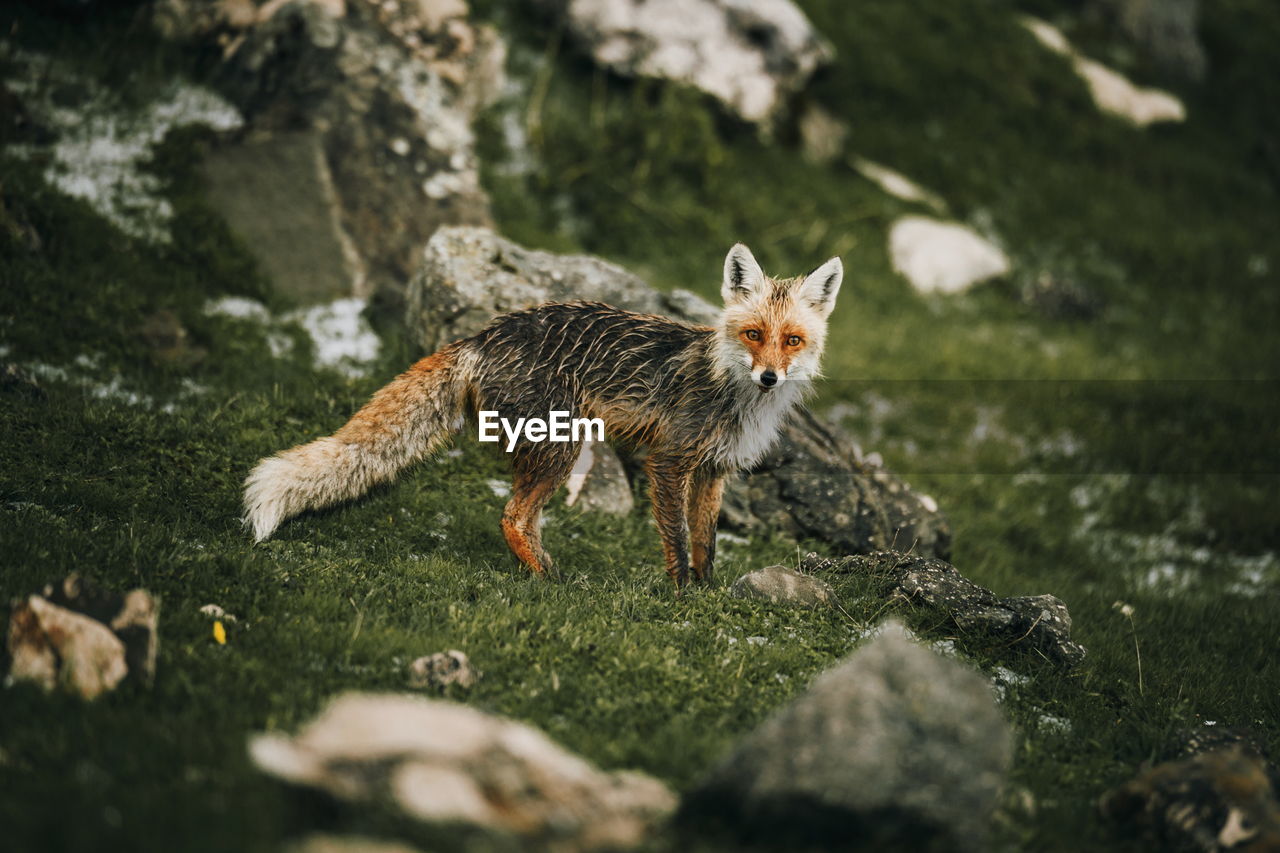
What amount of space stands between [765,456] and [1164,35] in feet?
67.1

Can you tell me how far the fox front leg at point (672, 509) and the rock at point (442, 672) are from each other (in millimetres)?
2357

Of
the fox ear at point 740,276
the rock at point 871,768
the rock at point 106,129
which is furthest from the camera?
the rock at point 106,129

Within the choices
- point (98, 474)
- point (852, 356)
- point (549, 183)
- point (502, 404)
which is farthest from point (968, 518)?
point (98, 474)

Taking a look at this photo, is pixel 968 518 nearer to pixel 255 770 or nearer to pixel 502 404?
pixel 502 404

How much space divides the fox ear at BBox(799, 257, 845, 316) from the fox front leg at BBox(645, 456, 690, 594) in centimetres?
168

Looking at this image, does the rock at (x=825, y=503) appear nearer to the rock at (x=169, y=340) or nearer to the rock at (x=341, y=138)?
the rock at (x=341, y=138)

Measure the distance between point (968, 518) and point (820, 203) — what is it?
7.78 m

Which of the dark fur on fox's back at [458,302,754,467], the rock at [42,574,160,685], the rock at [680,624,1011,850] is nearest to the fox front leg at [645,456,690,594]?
the dark fur on fox's back at [458,302,754,467]

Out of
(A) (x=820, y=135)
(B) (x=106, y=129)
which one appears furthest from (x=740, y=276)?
(A) (x=820, y=135)

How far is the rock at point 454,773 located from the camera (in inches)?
153

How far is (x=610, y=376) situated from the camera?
8.13 m

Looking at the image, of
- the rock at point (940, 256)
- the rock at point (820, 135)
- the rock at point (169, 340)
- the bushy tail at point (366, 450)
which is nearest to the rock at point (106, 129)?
the rock at point (169, 340)

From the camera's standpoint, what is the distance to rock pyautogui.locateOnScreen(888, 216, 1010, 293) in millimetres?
17422

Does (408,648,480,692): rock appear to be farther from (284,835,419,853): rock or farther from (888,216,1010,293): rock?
(888,216,1010,293): rock
